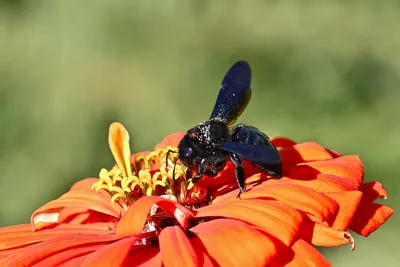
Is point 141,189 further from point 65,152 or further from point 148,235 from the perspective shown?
point 65,152

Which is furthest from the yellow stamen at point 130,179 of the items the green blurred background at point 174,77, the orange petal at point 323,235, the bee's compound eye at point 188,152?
the green blurred background at point 174,77

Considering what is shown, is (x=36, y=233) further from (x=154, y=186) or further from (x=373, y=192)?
(x=373, y=192)

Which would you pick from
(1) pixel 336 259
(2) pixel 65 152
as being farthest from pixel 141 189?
(2) pixel 65 152

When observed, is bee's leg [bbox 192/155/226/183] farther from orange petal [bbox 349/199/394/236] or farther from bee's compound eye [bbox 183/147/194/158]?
orange petal [bbox 349/199/394/236]

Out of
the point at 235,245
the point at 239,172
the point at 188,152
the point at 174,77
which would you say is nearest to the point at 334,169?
the point at 239,172

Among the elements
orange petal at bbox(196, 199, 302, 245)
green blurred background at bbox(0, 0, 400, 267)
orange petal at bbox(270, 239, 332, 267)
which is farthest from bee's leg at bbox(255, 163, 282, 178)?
green blurred background at bbox(0, 0, 400, 267)

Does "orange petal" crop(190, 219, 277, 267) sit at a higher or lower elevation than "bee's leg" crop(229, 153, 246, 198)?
lower
